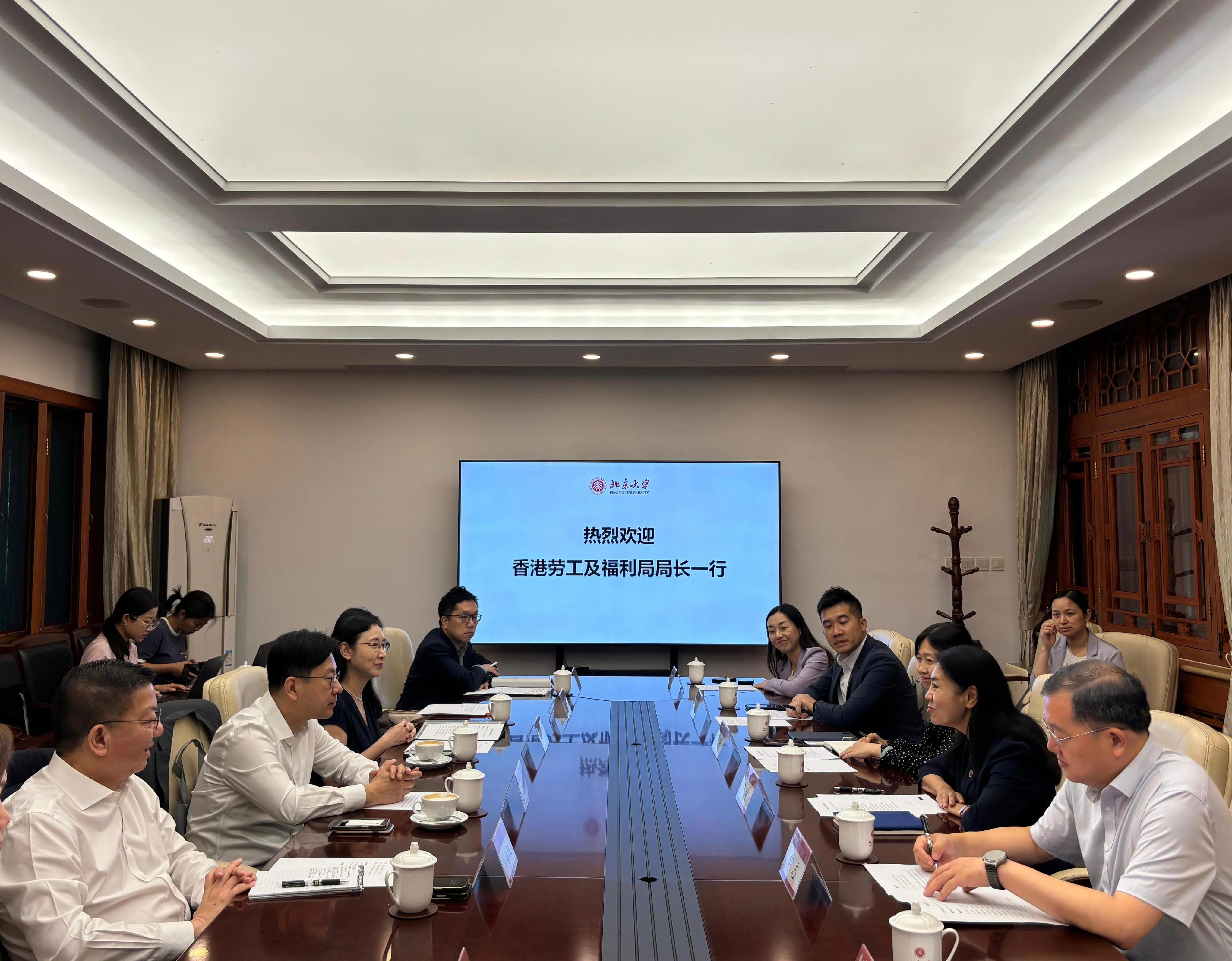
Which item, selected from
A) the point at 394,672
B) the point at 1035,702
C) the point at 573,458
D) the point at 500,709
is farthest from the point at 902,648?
the point at 573,458

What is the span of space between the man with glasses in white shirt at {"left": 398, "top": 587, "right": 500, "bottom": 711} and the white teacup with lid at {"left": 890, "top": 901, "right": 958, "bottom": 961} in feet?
9.93

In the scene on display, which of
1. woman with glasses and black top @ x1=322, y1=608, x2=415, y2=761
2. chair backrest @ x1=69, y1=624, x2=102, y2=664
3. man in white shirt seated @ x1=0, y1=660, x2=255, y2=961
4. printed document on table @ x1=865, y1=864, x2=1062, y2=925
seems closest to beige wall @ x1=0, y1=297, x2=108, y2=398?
chair backrest @ x1=69, y1=624, x2=102, y2=664

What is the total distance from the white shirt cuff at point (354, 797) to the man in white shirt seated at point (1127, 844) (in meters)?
1.38

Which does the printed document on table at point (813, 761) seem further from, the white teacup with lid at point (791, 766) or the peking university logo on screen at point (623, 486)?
the peking university logo on screen at point (623, 486)

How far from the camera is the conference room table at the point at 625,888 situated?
5.21 ft

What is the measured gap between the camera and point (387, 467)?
7086 millimetres

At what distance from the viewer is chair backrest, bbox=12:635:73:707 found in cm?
487

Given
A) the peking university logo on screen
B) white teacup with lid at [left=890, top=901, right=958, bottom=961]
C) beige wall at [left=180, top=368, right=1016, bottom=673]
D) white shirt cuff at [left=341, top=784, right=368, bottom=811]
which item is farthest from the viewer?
beige wall at [left=180, top=368, right=1016, bottom=673]

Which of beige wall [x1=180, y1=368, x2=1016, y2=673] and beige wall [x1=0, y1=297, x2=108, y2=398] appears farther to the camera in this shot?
beige wall [x1=180, y1=368, x2=1016, y2=673]

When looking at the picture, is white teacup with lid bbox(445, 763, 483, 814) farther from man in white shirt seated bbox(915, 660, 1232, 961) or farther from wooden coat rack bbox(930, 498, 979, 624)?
wooden coat rack bbox(930, 498, 979, 624)

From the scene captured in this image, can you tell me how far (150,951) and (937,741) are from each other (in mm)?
2227

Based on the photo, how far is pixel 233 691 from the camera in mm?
3062

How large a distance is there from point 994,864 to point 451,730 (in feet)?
6.92

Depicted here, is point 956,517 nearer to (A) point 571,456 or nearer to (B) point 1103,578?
(B) point 1103,578
